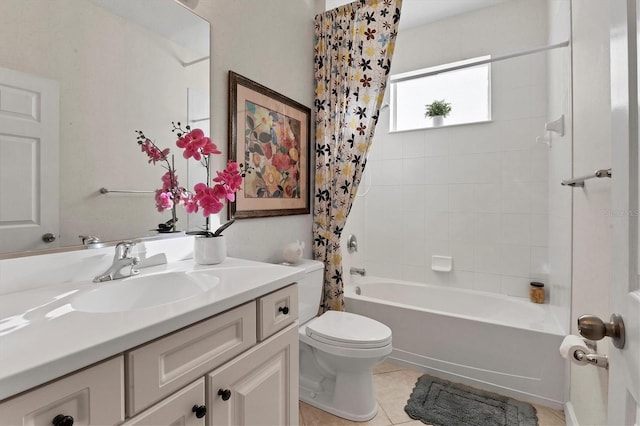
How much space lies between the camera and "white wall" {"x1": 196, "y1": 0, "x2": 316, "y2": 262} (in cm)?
150

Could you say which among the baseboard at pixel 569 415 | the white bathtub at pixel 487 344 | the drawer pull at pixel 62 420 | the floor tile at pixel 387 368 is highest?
the drawer pull at pixel 62 420

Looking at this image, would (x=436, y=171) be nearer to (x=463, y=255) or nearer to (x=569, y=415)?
(x=463, y=255)

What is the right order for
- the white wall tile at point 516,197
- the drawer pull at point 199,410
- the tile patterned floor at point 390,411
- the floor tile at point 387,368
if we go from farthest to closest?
the white wall tile at point 516,197 < the floor tile at point 387,368 < the tile patterned floor at point 390,411 < the drawer pull at point 199,410

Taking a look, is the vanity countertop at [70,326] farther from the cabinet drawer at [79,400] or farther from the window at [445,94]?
the window at [445,94]

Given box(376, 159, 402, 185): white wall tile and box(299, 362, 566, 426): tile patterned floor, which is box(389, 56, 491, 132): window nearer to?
box(376, 159, 402, 185): white wall tile

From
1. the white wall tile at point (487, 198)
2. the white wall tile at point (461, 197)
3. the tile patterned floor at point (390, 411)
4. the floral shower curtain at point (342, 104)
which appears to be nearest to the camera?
the tile patterned floor at point (390, 411)

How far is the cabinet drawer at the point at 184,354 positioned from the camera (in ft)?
2.06

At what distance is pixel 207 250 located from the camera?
125cm

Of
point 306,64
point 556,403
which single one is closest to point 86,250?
point 306,64

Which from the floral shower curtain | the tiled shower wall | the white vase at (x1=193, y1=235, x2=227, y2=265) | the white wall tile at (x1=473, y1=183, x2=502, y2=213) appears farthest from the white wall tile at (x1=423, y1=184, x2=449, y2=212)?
the white vase at (x1=193, y1=235, x2=227, y2=265)

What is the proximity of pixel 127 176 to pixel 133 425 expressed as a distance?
861mm

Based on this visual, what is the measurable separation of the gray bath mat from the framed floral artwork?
1352 millimetres

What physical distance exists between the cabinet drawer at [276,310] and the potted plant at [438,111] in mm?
2223

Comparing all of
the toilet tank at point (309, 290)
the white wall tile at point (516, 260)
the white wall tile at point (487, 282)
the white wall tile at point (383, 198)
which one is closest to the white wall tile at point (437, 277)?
the white wall tile at point (487, 282)
